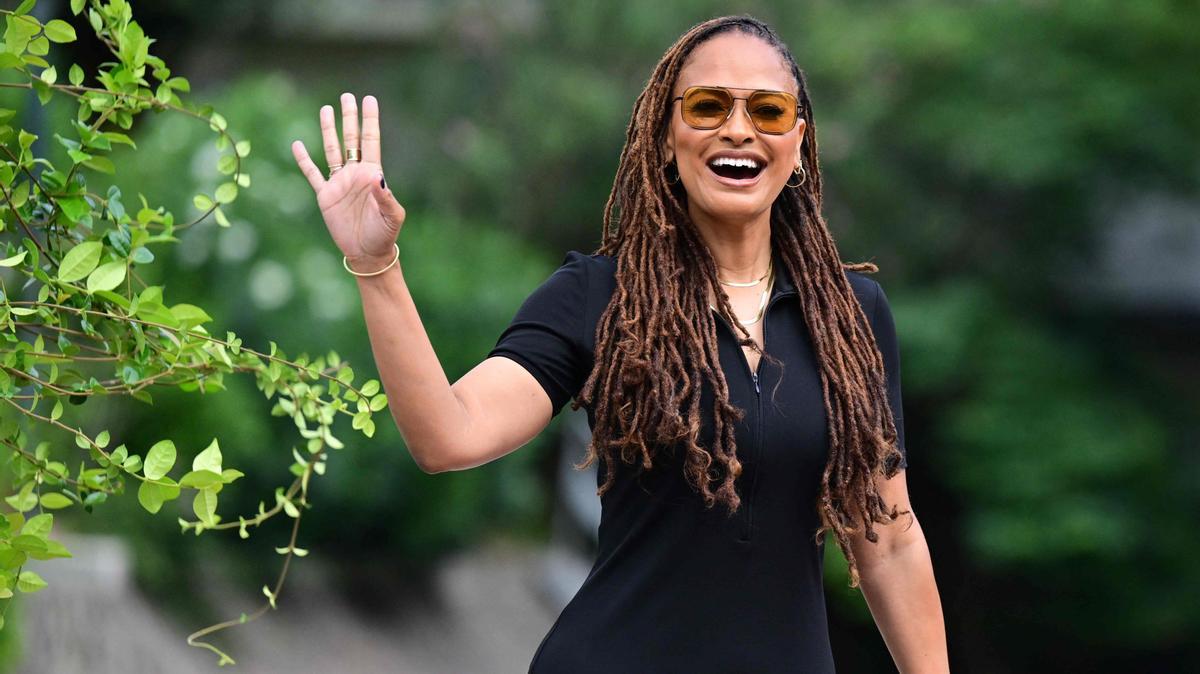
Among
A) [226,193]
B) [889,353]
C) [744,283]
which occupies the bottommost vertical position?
[889,353]

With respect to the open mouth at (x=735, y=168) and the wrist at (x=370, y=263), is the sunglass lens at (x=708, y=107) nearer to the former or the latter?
the open mouth at (x=735, y=168)

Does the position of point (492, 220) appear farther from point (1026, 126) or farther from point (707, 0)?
point (1026, 126)

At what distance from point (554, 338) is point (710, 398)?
0.23m

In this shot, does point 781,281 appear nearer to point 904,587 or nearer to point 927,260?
point 904,587

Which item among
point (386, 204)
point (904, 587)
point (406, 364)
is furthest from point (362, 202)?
point (904, 587)

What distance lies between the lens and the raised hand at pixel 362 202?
1.98m

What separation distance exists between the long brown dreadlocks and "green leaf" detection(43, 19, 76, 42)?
0.80m

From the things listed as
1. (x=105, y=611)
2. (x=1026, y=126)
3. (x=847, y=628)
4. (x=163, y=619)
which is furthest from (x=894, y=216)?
(x=105, y=611)

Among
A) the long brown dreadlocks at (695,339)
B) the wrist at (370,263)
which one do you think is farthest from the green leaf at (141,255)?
the long brown dreadlocks at (695,339)

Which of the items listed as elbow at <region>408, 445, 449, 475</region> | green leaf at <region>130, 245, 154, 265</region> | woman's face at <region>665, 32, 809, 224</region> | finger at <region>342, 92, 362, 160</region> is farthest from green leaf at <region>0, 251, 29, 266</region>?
woman's face at <region>665, 32, 809, 224</region>

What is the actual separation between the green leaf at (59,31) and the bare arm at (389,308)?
317 millimetres

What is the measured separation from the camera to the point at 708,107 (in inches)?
93.0

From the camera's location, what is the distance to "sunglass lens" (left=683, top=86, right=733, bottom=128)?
7.73 ft

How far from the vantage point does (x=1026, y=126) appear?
9945 mm
